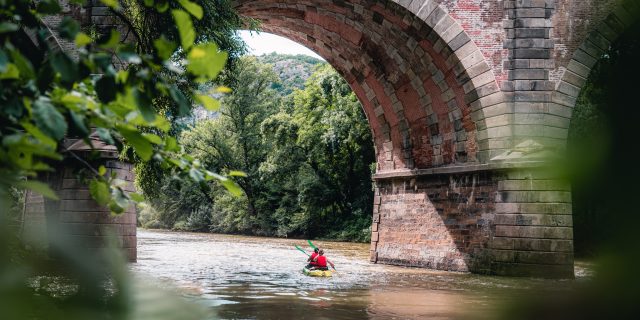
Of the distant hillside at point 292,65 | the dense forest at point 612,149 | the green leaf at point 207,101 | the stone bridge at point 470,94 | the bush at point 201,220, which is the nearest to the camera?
the dense forest at point 612,149

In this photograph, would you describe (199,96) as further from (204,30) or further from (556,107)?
(556,107)

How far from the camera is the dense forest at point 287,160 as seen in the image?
3328cm

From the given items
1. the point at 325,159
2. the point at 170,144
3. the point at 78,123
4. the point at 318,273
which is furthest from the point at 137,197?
the point at 325,159

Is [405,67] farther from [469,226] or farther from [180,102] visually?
[180,102]

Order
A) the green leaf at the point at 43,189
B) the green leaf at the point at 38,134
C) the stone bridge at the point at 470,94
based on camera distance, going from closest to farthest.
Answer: the green leaf at the point at 43,189 → the green leaf at the point at 38,134 → the stone bridge at the point at 470,94

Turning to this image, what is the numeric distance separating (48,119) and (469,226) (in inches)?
540

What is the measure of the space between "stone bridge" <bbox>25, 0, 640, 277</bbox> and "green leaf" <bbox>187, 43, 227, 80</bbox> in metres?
11.4

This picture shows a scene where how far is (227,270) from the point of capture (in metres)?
14.7

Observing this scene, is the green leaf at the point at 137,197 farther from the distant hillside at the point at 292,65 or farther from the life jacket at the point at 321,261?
the distant hillside at the point at 292,65

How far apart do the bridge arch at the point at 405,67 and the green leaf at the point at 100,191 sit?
1269cm

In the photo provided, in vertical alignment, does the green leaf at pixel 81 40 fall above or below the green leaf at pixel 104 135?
above

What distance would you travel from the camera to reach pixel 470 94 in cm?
1402

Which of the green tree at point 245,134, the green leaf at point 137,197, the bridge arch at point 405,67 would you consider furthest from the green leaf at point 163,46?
the green tree at point 245,134

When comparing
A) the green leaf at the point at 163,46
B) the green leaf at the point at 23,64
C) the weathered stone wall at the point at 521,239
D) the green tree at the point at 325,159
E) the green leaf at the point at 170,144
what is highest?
the green tree at the point at 325,159
